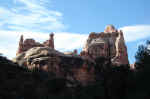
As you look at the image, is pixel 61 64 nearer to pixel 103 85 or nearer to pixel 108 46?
pixel 103 85

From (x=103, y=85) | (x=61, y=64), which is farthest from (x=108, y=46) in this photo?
(x=103, y=85)

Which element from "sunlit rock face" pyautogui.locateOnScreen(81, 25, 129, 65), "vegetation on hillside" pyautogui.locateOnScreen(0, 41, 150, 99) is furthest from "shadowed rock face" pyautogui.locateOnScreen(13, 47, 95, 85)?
"sunlit rock face" pyautogui.locateOnScreen(81, 25, 129, 65)

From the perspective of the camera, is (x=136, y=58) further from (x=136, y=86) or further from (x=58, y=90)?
(x=58, y=90)

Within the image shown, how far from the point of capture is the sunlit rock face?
84506 millimetres

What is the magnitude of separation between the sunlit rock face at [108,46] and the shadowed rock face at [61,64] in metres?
24.9

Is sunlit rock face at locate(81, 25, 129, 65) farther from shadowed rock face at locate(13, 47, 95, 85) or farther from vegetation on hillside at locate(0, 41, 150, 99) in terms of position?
vegetation on hillside at locate(0, 41, 150, 99)

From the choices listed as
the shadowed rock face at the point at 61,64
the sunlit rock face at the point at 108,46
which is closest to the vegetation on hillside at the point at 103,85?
the shadowed rock face at the point at 61,64

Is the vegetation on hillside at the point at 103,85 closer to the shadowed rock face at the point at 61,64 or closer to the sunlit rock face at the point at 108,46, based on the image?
the shadowed rock face at the point at 61,64

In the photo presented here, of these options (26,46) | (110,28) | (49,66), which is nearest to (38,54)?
(49,66)

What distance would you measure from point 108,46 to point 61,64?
4485cm

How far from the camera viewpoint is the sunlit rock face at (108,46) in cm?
8451

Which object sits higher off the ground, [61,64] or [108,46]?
[108,46]

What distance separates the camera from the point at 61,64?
52.9 metres

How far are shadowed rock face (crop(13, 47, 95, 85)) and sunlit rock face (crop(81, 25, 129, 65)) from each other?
81.8ft
